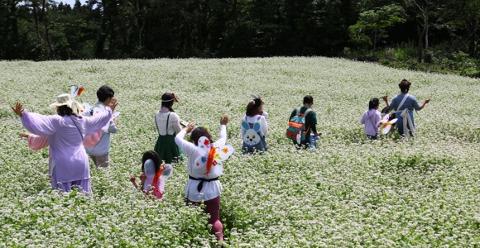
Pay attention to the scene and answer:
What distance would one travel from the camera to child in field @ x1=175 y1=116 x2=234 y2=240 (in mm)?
7492

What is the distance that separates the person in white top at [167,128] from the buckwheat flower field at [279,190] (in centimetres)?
78

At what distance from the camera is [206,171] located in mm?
7520

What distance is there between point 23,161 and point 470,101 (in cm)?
1944

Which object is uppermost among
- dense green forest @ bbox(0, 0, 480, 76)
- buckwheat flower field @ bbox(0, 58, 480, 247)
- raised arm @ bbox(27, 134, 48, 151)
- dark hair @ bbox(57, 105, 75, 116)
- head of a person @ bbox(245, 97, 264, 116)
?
dense green forest @ bbox(0, 0, 480, 76)

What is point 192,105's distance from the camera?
69.0ft

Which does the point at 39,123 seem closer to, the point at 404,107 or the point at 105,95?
the point at 105,95

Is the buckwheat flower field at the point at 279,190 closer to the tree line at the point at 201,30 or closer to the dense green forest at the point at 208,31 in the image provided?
the dense green forest at the point at 208,31

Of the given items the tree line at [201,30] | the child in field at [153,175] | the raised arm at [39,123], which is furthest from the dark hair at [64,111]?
the tree line at [201,30]

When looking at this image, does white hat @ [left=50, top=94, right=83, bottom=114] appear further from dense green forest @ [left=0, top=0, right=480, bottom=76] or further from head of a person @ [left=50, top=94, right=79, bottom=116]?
dense green forest @ [left=0, top=0, right=480, bottom=76]

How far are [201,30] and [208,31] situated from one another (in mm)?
888

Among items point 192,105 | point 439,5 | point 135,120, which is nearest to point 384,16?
point 439,5

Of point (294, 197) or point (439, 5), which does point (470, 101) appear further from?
point (439, 5)

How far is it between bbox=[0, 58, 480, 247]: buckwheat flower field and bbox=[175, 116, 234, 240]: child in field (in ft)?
0.72

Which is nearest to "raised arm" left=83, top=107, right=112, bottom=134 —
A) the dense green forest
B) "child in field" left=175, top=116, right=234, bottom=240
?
"child in field" left=175, top=116, right=234, bottom=240
